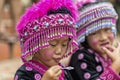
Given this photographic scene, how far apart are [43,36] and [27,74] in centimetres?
30

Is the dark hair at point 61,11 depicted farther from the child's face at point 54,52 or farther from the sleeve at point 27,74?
the sleeve at point 27,74

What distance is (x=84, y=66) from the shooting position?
15.5 ft

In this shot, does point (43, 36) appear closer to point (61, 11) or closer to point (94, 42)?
point (61, 11)

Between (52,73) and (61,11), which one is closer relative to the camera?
(52,73)

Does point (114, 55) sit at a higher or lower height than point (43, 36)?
lower

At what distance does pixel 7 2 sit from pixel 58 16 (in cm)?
613

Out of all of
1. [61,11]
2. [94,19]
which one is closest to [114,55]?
[94,19]

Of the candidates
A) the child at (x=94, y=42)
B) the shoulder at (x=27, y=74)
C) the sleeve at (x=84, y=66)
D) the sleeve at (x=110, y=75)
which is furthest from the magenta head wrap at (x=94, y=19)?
the shoulder at (x=27, y=74)

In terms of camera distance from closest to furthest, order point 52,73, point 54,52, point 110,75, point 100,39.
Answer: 1. point 52,73
2. point 54,52
3. point 110,75
4. point 100,39

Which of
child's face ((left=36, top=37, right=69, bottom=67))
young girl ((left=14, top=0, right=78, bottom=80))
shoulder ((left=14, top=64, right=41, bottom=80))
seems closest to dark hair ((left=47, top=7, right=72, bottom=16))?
young girl ((left=14, top=0, right=78, bottom=80))

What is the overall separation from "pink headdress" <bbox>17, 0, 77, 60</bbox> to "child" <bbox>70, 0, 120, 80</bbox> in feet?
1.55

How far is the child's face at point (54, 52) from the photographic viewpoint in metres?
4.23

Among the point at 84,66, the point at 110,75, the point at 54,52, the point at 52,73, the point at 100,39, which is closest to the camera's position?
the point at 52,73

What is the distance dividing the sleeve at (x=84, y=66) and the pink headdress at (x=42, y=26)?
0.46 m
